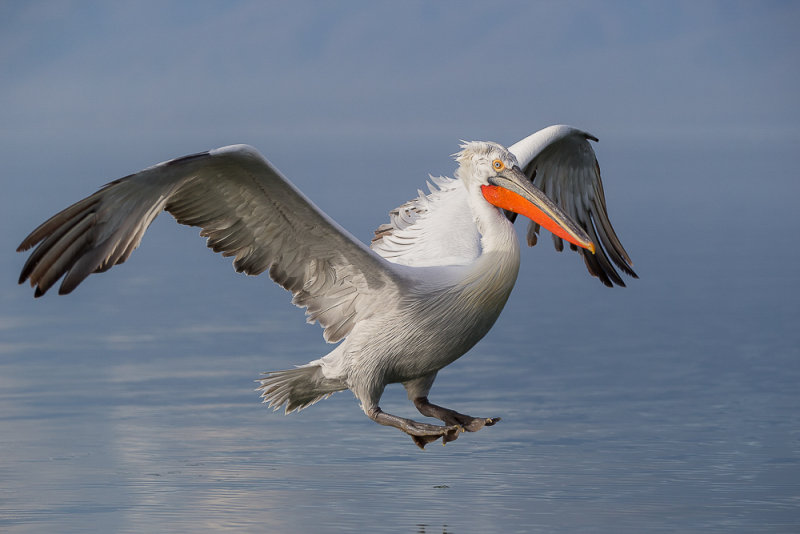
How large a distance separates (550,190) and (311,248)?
2.68 m

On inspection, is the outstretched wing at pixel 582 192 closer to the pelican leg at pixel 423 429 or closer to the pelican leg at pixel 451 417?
the pelican leg at pixel 451 417

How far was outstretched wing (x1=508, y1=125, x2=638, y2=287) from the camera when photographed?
984 centimetres

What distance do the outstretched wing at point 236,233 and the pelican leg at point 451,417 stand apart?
0.69 m

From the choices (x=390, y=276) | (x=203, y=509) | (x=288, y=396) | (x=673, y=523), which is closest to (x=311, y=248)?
(x=390, y=276)

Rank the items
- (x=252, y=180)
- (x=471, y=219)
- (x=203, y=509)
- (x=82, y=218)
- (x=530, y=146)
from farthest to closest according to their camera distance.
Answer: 1. (x=530, y=146)
2. (x=471, y=219)
3. (x=203, y=509)
4. (x=252, y=180)
5. (x=82, y=218)

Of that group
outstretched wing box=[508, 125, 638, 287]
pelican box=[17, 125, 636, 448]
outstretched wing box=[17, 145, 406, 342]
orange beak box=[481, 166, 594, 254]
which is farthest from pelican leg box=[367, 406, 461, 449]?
outstretched wing box=[508, 125, 638, 287]

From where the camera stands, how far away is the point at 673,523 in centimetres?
784

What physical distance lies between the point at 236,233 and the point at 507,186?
1559mm

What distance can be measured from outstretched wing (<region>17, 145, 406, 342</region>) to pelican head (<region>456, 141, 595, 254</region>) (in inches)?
30.1

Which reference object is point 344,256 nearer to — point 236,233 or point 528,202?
point 236,233

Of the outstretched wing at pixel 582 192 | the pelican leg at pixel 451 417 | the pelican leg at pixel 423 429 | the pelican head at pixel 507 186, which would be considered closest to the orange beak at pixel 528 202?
the pelican head at pixel 507 186

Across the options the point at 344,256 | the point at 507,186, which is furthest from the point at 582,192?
the point at 344,256

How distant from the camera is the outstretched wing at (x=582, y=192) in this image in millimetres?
9836

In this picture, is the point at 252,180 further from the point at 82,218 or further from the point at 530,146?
the point at 530,146
